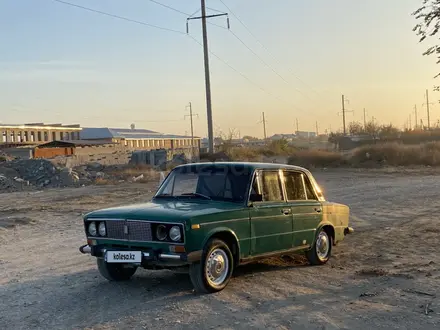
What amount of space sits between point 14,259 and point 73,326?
201 inches

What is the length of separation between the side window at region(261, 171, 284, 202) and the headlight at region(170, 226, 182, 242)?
6.11ft

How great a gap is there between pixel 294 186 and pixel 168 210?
8.71 ft

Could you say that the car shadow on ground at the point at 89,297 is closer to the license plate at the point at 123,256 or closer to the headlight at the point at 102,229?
the license plate at the point at 123,256

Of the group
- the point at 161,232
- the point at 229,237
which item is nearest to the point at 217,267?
the point at 229,237

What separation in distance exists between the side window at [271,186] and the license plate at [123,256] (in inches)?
85.8

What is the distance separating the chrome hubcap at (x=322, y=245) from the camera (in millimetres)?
9312

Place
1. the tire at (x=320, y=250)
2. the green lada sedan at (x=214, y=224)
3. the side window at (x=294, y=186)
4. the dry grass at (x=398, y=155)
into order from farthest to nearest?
the dry grass at (x=398, y=155)
the tire at (x=320, y=250)
the side window at (x=294, y=186)
the green lada sedan at (x=214, y=224)

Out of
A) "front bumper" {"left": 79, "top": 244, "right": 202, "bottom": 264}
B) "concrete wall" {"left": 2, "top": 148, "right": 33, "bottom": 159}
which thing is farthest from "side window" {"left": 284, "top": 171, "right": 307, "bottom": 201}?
"concrete wall" {"left": 2, "top": 148, "right": 33, "bottom": 159}

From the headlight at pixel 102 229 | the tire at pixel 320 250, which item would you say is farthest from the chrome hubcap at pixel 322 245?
the headlight at pixel 102 229

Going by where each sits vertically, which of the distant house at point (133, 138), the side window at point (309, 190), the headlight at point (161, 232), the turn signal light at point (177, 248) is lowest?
the turn signal light at point (177, 248)

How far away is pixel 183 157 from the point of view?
4872cm

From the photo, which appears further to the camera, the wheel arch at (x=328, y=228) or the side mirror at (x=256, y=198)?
the wheel arch at (x=328, y=228)

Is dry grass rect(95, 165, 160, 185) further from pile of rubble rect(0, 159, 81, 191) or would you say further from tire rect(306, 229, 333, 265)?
tire rect(306, 229, 333, 265)

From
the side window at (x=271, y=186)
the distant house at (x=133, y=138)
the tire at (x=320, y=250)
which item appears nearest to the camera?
the side window at (x=271, y=186)
